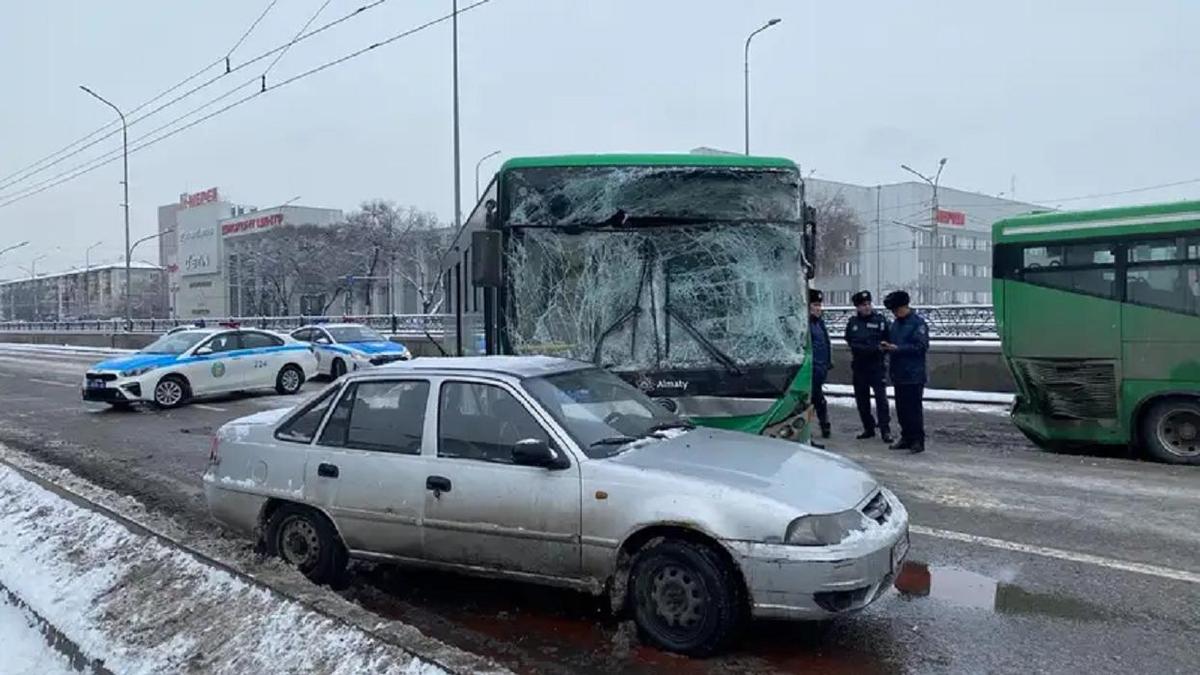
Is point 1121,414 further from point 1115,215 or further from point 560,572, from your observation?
point 560,572

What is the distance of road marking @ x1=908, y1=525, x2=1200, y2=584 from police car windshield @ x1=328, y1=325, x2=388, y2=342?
18.6 metres

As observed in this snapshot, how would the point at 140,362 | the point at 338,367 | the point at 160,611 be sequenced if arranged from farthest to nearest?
the point at 338,367, the point at 140,362, the point at 160,611

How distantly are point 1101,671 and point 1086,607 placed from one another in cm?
99

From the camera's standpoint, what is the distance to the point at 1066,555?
644 centimetres

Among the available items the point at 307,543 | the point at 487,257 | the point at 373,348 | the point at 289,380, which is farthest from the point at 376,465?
the point at 373,348

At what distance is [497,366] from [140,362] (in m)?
14.0

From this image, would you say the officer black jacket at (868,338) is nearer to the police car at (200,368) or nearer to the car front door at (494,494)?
the car front door at (494,494)

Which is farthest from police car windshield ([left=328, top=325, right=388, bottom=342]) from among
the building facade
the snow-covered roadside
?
the building facade

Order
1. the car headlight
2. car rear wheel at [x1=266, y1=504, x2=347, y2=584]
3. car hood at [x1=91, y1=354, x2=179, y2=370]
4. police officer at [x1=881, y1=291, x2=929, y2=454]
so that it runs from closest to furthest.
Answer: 1. the car headlight
2. car rear wheel at [x1=266, y1=504, x2=347, y2=584]
3. police officer at [x1=881, y1=291, x2=929, y2=454]
4. car hood at [x1=91, y1=354, x2=179, y2=370]

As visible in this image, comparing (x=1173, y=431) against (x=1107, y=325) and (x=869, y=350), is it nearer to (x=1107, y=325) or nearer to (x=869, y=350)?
(x=1107, y=325)

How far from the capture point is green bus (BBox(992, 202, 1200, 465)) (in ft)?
33.3

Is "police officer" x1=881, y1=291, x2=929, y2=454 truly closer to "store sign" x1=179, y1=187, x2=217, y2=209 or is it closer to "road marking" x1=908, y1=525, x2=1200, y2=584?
"road marking" x1=908, y1=525, x2=1200, y2=584

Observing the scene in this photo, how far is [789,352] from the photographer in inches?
296

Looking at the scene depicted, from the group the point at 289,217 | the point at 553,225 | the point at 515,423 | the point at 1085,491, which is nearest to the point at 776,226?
the point at 553,225
